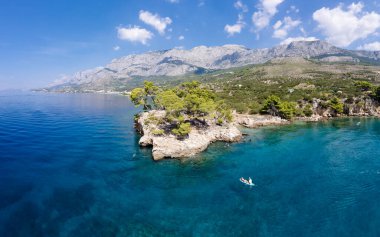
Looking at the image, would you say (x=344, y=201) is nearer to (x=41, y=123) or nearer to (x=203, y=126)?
(x=203, y=126)

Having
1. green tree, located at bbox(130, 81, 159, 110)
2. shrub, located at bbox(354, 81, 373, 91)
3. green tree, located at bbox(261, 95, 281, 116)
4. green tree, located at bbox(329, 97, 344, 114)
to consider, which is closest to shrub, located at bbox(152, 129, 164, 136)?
green tree, located at bbox(130, 81, 159, 110)

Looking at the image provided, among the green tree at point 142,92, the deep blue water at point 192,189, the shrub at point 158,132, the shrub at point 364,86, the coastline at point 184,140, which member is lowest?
the deep blue water at point 192,189

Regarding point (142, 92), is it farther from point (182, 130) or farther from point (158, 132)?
point (182, 130)

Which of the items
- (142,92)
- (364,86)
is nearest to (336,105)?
(364,86)

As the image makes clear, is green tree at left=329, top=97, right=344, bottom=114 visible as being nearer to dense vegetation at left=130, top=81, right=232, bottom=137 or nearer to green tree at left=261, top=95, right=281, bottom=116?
green tree at left=261, top=95, right=281, bottom=116

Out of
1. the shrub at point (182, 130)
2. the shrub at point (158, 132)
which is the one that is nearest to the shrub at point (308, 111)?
the shrub at point (182, 130)

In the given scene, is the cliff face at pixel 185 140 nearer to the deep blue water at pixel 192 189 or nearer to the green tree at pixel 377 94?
the deep blue water at pixel 192 189

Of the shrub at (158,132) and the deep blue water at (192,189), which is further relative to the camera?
the shrub at (158,132)
